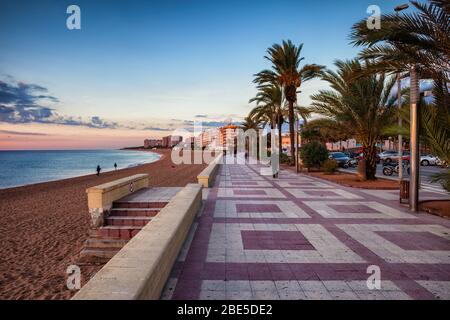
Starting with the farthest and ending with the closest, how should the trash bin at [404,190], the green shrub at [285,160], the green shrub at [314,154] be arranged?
the green shrub at [285,160] < the green shrub at [314,154] < the trash bin at [404,190]

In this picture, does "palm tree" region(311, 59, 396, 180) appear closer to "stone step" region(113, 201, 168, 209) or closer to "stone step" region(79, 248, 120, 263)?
"stone step" region(113, 201, 168, 209)

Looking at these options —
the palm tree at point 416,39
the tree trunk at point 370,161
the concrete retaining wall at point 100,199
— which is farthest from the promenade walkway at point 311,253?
the tree trunk at point 370,161

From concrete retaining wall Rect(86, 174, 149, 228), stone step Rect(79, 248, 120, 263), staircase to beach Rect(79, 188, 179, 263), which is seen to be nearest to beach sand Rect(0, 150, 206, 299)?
stone step Rect(79, 248, 120, 263)

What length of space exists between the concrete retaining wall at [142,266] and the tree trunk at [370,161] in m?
13.5

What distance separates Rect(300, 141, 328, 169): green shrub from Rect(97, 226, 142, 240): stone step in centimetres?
1804

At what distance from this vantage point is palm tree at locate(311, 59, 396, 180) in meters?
15.7

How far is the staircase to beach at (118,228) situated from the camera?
7137 millimetres

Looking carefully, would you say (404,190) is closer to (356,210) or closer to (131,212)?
(356,210)

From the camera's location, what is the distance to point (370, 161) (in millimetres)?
16312

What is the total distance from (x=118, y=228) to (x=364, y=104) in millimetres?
13593

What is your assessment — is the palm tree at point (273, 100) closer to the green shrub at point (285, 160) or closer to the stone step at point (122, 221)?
the green shrub at point (285, 160)

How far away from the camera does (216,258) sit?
204 inches

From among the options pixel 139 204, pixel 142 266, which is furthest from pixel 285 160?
pixel 142 266
